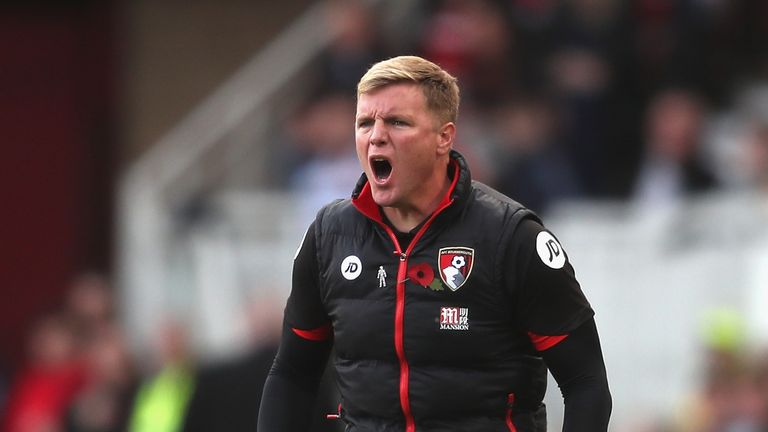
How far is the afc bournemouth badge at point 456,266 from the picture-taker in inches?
A: 185

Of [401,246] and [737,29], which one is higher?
[737,29]

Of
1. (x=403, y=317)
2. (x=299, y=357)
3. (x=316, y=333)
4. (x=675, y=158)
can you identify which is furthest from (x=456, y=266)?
(x=675, y=158)

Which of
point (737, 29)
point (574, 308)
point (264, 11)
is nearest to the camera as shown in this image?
point (574, 308)

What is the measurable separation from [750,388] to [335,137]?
137 inches

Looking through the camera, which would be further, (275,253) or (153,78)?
(153,78)

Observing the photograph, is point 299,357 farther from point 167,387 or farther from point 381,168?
point 167,387

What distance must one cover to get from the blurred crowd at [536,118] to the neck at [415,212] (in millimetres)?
5728

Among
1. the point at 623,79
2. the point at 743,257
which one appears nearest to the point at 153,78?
the point at 623,79

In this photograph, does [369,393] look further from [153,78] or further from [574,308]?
[153,78]

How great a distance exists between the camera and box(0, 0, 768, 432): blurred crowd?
11117mm

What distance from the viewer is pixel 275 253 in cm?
1214

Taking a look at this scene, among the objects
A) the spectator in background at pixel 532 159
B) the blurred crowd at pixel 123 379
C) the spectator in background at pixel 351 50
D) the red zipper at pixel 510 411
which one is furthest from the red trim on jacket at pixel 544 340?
the spectator in background at pixel 351 50

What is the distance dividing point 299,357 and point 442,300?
0.58 meters

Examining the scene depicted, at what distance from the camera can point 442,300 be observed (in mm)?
4711
